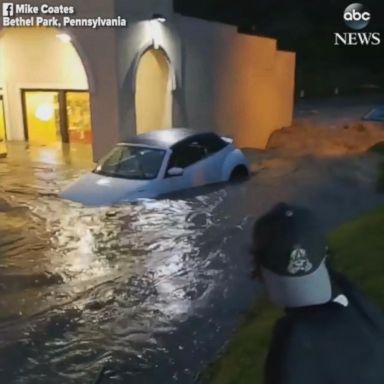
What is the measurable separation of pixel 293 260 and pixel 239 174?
40.7ft

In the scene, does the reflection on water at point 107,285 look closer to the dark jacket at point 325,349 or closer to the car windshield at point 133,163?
the car windshield at point 133,163

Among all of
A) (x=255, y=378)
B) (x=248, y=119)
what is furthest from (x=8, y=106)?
(x=255, y=378)

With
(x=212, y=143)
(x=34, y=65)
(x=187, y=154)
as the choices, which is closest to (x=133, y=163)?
(x=187, y=154)

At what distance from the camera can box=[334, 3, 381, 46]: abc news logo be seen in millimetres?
40656

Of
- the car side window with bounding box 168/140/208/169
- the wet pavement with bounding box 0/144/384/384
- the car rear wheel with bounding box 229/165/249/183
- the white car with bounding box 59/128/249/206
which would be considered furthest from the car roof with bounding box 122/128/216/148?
the car rear wheel with bounding box 229/165/249/183

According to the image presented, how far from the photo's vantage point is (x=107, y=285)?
8.02 meters

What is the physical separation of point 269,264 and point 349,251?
4.54 m

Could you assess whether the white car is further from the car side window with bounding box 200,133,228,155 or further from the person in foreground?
the person in foreground

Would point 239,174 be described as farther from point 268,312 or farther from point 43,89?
point 268,312

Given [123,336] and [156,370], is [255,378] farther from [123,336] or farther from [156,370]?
[123,336]

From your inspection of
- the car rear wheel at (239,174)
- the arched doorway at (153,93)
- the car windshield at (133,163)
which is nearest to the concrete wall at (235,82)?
the arched doorway at (153,93)

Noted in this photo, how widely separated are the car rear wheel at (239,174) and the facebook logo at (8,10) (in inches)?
307

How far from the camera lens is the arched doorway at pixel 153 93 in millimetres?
18578

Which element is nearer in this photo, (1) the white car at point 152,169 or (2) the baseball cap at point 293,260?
(2) the baseball cap at point 293,260
